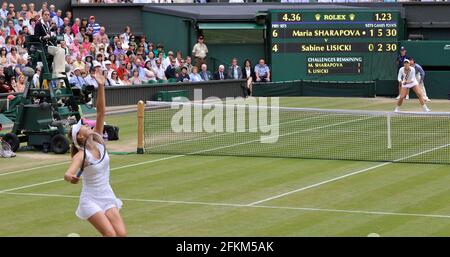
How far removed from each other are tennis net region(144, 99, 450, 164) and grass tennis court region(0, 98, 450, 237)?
1140 millimetres

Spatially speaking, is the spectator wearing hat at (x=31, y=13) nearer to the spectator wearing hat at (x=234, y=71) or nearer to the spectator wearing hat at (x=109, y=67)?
the spectator wearing hat at (x=109, y=67)

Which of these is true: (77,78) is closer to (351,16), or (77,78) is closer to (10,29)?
(10,29)

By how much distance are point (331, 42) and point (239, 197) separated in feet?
81.6

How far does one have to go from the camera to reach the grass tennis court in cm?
1529

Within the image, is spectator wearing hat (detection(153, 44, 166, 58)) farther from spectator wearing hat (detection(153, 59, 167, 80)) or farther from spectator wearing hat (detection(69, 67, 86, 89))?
spectator wearing hat (detection(69, 67, 86, 89))

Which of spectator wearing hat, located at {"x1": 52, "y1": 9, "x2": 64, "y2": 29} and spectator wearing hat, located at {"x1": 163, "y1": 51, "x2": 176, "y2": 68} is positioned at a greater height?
spectator wearing hat, located at {"x1": 52, "y1": 9, "x2": 64, "y2": 29}

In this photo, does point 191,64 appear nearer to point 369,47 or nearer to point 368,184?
point 369,47

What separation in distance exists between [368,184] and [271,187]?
1.87 meters

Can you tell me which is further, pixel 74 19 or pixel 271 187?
pixel 74 19

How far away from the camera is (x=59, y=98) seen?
25.9 meters

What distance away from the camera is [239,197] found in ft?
59.3

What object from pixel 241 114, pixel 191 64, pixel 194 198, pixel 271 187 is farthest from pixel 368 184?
pixel 191 64

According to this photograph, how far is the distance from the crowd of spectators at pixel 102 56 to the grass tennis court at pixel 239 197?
972 centimetres

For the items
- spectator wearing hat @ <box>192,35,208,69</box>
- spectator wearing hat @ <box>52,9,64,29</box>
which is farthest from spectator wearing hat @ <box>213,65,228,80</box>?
spectator wearing hat @ <box>52,9,64,29</box>
